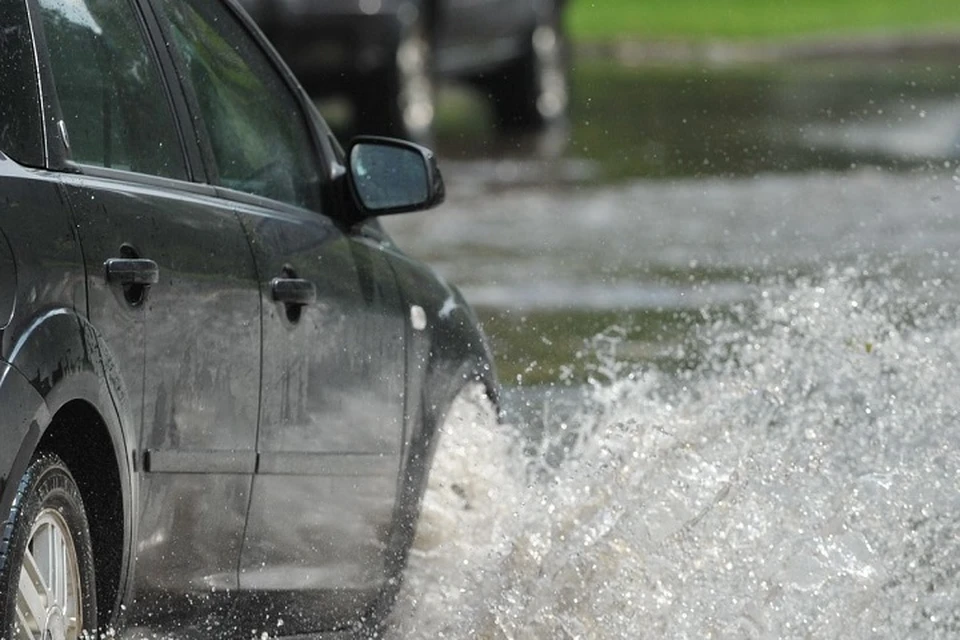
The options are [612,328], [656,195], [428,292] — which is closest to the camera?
[428,292]

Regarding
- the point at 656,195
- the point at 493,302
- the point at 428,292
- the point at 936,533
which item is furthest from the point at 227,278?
the point at 656,195

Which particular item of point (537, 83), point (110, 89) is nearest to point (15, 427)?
point (110, 89)

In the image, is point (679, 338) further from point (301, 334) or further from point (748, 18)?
point (748, 18)

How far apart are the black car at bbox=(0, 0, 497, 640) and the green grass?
99.1ft

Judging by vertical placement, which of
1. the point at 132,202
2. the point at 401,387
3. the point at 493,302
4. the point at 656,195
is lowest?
the point at 656,195

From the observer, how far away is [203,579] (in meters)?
4.43

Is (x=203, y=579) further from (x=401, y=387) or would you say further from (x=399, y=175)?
(x=399, y=175)

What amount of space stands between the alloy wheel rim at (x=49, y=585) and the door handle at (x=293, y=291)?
1.05m

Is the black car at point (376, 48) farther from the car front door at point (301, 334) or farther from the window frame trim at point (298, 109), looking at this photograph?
the car front door at point (301, 334)

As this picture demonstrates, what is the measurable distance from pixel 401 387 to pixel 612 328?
16.7ft

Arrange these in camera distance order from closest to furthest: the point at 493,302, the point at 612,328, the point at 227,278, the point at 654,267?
the point at 227,278
the point at 612,328
the point at 493,302
the point at 654,267

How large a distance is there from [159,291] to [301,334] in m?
0.76

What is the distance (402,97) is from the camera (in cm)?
1697

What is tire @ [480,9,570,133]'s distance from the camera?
21.2 meters
